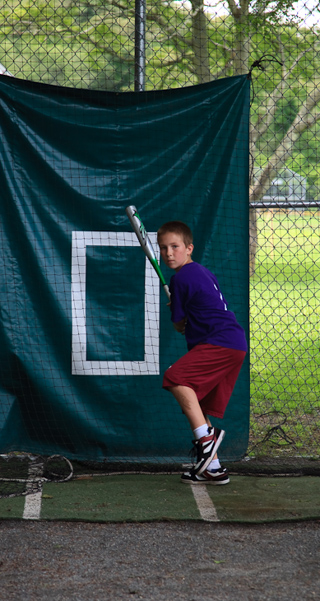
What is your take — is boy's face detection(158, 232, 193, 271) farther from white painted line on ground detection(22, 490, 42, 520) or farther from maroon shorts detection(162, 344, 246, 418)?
white painted line on ground detection(22, 490, 42, 520)

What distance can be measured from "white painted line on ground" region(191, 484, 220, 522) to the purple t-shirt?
86 centimetres

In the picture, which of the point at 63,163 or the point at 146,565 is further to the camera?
the point at 63,163

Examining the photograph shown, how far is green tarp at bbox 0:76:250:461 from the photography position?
4738 mm

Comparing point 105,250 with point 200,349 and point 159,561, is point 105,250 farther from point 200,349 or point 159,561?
point 159,561

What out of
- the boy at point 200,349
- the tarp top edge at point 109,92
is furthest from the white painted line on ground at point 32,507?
the tarp top edge at point 109,92

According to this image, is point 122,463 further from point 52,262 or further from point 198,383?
point 52,262

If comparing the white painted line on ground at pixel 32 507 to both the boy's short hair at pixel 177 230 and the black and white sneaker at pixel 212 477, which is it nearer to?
the black and white sneaker at pixel 212 477

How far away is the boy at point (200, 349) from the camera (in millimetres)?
4043

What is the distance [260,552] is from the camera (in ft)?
10.4

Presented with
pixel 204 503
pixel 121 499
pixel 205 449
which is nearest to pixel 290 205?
pixel 205 449

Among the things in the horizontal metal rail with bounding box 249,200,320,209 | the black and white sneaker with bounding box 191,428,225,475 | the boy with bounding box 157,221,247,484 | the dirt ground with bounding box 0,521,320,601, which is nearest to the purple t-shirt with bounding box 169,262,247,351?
the boy with bounding box 157,221,247,484

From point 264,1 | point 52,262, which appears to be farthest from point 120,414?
point 264,1

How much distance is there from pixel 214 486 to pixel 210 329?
0.95 m

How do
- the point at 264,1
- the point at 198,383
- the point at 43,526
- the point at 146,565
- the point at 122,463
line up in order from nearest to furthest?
the point at 146,565 < the point at 43,526 < the point at 198,383 < the point at 122,463 < the point at 264,1
